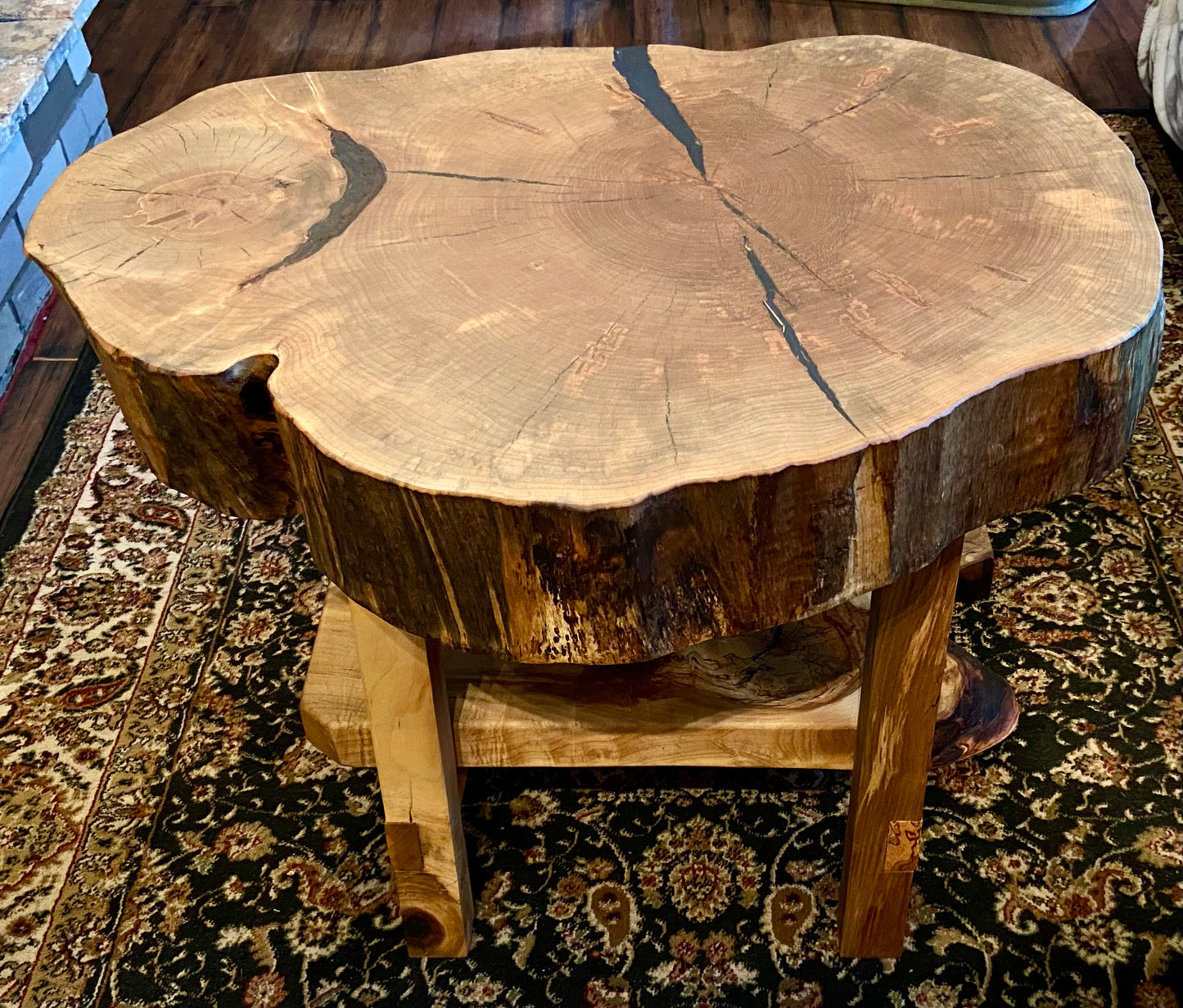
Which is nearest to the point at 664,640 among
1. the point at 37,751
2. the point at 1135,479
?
the point at 37,751

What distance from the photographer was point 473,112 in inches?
A: 46.3

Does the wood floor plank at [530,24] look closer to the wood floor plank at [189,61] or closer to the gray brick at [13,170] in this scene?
the wood floor plank at [189,61]

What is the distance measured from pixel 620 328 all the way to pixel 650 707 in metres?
0.42

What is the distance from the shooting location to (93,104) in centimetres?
234

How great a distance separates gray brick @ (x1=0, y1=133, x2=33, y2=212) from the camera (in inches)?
75.5

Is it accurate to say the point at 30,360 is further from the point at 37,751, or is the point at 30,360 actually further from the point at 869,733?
the point at 869,733

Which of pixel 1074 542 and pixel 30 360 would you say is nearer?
pixel 1074 542

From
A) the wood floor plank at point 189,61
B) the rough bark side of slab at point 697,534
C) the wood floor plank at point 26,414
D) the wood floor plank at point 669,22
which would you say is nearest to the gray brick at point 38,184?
the wood floor plank at point 26,414

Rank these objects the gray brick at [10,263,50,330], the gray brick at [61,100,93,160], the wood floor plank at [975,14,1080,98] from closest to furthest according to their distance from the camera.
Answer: the gray brick at [10,263,50,330] → the gray brick at [61,100,93,160] → the wood floor plank at [975,14,1080,98]

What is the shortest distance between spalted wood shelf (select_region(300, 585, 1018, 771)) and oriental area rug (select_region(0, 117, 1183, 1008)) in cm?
17

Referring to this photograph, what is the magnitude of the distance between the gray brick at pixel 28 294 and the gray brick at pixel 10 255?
0.06 ft

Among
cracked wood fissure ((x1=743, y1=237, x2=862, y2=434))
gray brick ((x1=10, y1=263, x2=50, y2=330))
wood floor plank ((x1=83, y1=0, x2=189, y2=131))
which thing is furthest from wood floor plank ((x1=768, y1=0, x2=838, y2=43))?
cracked wood fissure ((x1=743, y1=237, x2=862, y2=434))

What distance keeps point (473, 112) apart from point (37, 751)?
Result: 2.87ft

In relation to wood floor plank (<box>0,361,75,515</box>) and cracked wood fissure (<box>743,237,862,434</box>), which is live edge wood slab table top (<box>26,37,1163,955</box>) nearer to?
cracked wood fissure (<box>743,237,862,434</box>)
